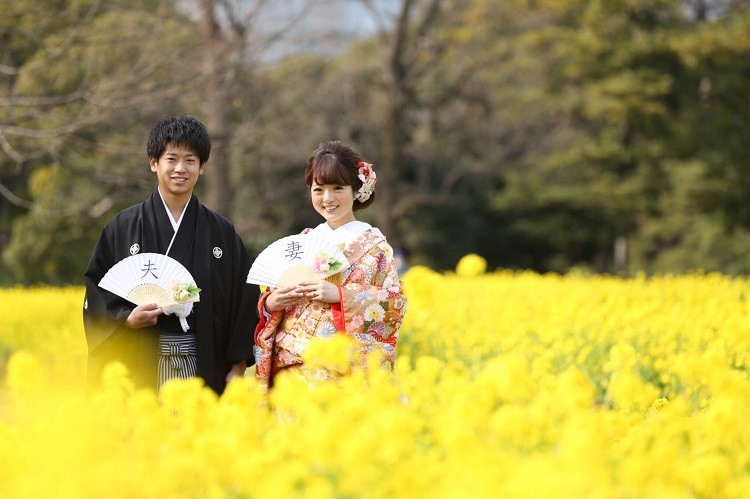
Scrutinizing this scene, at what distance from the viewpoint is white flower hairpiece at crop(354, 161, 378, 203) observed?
11.7 ft

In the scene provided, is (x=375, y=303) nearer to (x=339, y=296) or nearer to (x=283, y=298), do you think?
(x=339, y=296)

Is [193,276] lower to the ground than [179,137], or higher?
lower

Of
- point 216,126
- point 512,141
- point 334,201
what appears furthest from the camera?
point 512,141

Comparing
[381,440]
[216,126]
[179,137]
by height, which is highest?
[216,126]

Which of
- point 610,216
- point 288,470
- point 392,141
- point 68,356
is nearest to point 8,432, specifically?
point 288,470

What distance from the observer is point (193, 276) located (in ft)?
11.4

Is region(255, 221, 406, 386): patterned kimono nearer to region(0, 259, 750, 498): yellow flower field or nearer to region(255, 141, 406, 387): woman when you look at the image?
region(255, 141, 406, 387): woman

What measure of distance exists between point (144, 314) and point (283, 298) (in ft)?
1.43

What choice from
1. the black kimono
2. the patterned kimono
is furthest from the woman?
the black kimono

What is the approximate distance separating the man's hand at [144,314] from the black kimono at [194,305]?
0.09 metres

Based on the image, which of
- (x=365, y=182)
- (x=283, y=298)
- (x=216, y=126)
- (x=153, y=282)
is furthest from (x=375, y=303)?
(x=216, y=126)

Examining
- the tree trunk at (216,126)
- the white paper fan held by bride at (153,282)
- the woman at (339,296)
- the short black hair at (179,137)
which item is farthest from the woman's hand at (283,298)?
the tree trunk at (216,126)

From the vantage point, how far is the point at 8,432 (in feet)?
7.45

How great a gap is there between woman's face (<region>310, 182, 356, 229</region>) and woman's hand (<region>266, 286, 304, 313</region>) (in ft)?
0.98
